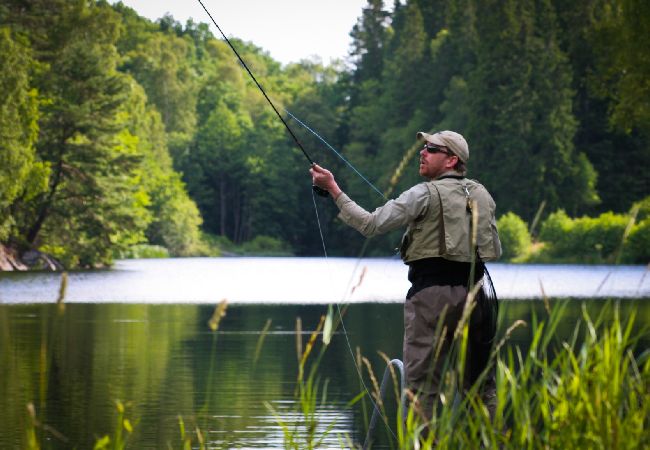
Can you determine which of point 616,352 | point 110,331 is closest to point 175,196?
point 110,331

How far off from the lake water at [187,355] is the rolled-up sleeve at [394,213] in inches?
9.5

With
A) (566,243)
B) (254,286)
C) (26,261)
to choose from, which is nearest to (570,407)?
(254,286)

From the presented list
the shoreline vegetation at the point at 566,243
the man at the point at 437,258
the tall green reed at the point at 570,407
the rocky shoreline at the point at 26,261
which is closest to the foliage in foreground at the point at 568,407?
the tall green reed at the point at 570,407

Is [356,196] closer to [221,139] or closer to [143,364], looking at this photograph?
[221,139]

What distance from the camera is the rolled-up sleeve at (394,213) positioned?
6.04 metres

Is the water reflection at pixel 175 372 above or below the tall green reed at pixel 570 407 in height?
below

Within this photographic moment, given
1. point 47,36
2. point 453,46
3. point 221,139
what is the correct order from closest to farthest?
point 47,36, point 453,46, point 221,139

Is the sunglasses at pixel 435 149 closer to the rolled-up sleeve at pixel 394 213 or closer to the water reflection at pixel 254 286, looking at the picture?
the rolled-up sleeve at pixel 394 213

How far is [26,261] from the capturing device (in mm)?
48875

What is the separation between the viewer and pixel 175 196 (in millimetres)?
77562

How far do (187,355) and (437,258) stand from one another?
9.60 m

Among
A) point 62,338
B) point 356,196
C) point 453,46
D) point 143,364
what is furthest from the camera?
point 356,196

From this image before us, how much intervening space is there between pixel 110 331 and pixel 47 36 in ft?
127

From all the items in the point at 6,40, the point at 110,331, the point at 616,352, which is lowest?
the point at 110,331
